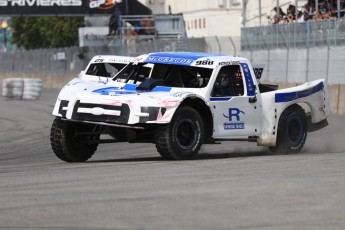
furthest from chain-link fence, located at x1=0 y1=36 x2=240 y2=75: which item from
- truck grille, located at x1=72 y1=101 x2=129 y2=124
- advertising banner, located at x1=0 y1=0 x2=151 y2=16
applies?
truck grille, located at x1=72 y1=101 x2=129 y2=124

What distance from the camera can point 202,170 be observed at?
1155 cm

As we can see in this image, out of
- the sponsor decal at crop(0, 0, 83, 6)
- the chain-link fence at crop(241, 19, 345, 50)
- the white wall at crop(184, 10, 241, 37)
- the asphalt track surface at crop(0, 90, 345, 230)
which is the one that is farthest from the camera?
the white wall at crop(184, 10, 241, 37)

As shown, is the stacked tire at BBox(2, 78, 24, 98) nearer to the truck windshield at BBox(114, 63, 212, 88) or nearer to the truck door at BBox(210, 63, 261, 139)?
the truck windshield at BBox(114, 63, 212, 88)

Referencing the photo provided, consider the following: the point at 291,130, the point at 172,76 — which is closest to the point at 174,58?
the point at 172,76

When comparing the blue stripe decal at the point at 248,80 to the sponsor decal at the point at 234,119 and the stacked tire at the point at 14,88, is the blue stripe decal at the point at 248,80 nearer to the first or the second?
the sponsor decal at the point at 234,119

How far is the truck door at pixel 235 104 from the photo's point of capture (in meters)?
13.9

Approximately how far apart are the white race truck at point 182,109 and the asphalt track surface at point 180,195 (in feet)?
1.61

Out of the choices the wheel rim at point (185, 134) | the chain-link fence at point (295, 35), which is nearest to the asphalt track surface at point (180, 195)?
the wheel rim at point (185, 134)

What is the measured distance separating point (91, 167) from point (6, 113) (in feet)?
62.9

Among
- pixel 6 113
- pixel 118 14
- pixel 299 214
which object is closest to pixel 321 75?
pixel 6 113

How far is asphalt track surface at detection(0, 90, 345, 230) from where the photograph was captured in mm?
7801

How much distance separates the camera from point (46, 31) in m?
102

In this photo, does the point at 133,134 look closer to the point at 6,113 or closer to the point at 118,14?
the point at 6,113

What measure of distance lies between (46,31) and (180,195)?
94.6 meters
